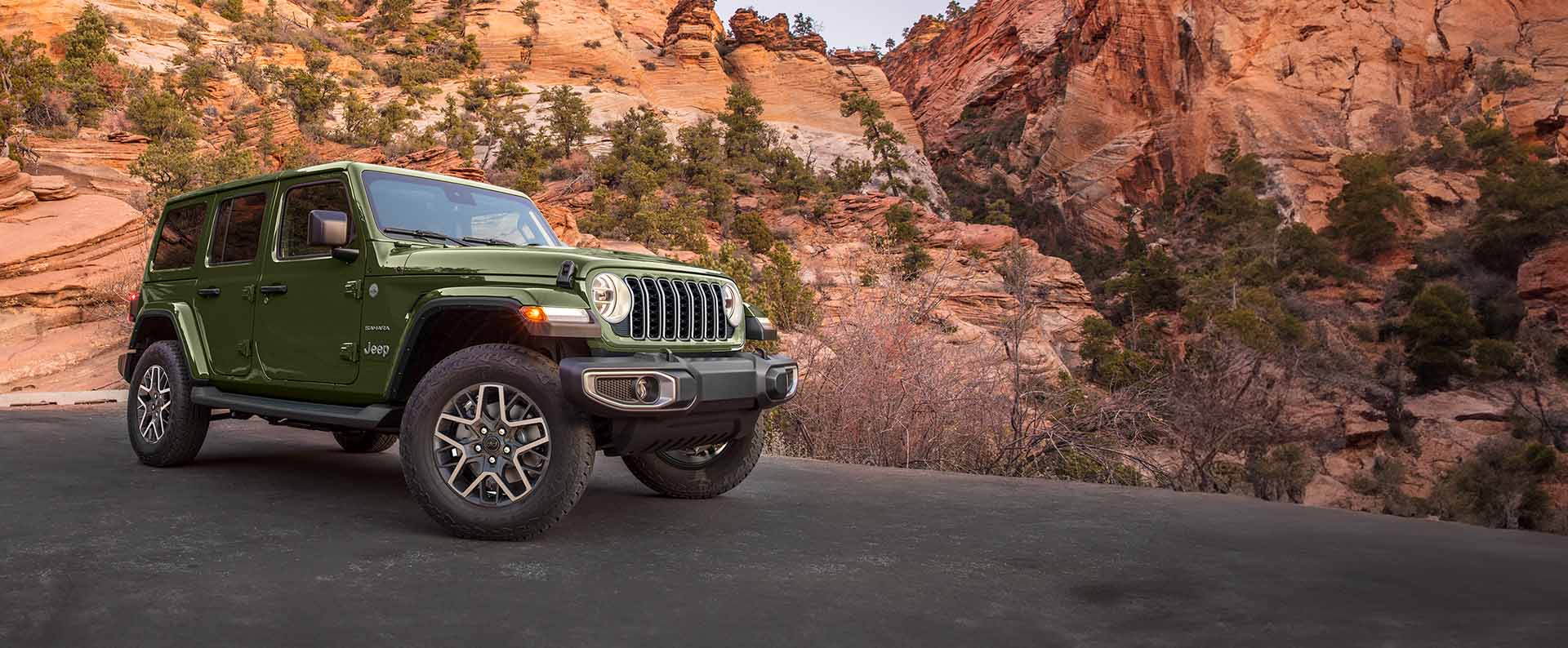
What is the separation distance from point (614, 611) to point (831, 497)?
2.97 metres

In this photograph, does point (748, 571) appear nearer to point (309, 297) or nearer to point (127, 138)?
point (309, 297)

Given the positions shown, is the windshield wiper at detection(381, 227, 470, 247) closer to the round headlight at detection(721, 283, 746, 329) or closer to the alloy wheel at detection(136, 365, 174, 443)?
the round headlight at detection(721, 283, 746, 329)

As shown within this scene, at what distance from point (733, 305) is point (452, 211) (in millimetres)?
1883

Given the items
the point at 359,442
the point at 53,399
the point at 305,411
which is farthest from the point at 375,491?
the point at 53,399

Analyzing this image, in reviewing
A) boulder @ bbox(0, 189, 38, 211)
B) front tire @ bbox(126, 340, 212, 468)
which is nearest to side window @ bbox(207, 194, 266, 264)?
front tire @ bbox(126, 340, 212, 468)

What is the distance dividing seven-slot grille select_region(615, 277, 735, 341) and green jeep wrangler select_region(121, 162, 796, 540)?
0.01 metres

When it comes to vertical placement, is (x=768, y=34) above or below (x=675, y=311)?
above

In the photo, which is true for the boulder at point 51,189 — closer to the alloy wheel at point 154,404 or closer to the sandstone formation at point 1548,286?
the alloy wheel at point 154,404

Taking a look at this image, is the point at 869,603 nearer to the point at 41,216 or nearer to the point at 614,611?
the point at 614,611

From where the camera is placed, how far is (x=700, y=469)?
19.4 feet

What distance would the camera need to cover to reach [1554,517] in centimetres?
1750

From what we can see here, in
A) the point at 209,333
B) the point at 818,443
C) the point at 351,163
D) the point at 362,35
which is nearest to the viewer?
the point at 351,163

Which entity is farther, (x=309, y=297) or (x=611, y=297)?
(x=309, y=297)

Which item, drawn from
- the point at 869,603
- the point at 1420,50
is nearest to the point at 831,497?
the point at 869,603
